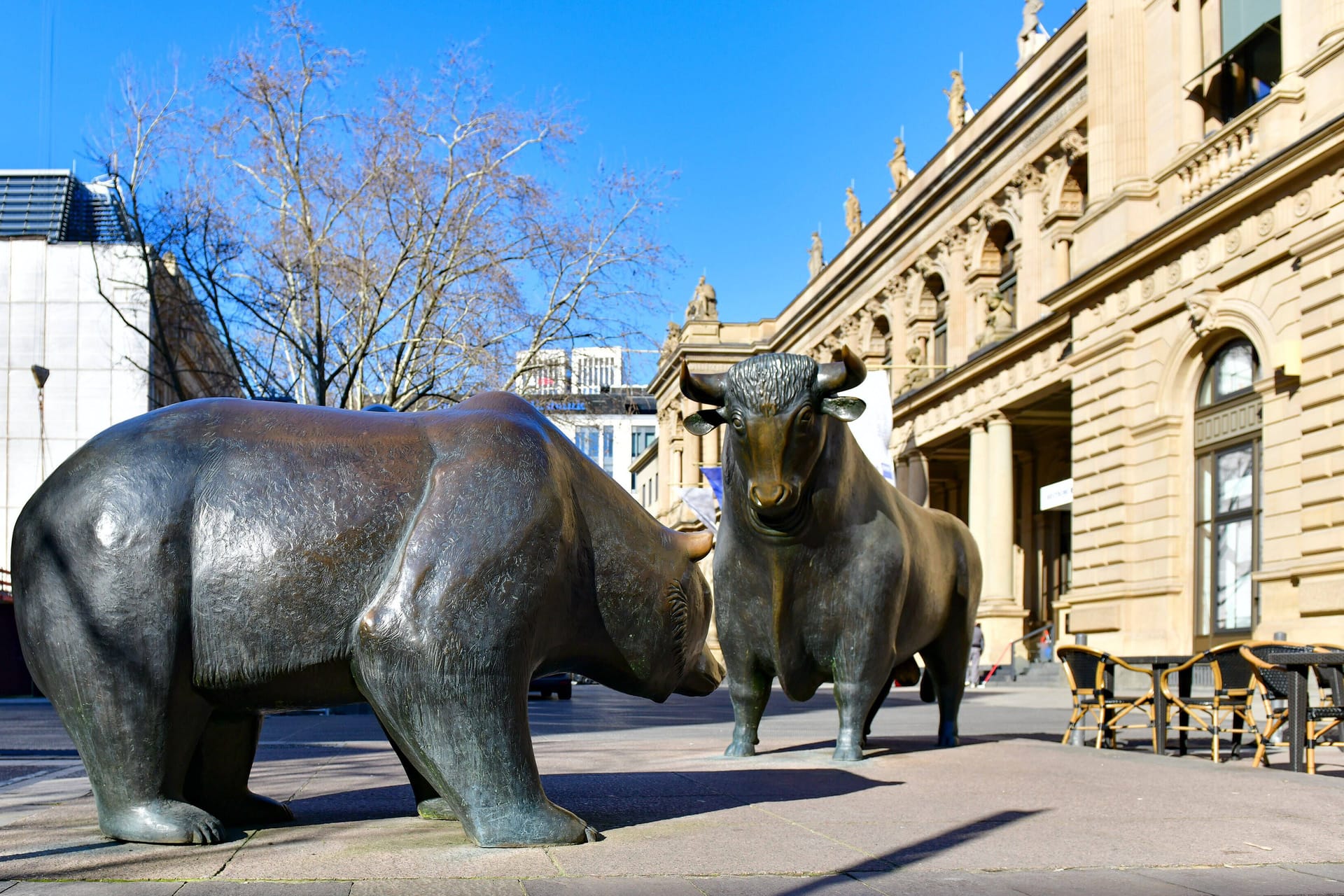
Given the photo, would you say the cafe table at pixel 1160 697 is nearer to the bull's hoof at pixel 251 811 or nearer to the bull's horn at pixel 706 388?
the bull's horn at pixel 706 388

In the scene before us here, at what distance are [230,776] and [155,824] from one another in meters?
0.68

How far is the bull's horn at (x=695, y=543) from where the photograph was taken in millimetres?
5078

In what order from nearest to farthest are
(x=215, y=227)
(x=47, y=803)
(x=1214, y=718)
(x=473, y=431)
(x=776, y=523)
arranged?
(x=473, y=431) < (x=47, y=803) < (x=776, y=523) < (x=1214, y=718) < (x=215, y=227)

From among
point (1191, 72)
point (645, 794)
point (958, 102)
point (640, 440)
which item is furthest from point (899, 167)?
point (640, 440)

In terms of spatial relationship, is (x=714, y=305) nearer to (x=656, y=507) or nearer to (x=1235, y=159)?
(x=656, y=507)

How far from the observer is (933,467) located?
45.1 meters

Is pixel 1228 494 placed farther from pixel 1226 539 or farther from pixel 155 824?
pixel 155 824

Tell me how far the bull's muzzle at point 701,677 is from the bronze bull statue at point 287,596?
0.85 m

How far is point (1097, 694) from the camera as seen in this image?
10.9 meters

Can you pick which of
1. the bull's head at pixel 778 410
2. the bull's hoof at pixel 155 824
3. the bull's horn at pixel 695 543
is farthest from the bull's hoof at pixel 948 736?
the bull's hoof at pixel 155 824

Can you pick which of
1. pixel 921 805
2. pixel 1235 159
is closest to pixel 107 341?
pixel 1235 159

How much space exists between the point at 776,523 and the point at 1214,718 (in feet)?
15.7

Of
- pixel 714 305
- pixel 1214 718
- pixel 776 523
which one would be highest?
Result: pixel 714 305

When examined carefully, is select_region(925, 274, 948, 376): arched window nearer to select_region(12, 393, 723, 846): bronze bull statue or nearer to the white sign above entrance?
the white sign above entrance
